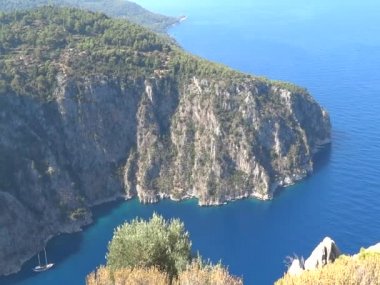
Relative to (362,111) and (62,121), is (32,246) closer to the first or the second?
(62,121)

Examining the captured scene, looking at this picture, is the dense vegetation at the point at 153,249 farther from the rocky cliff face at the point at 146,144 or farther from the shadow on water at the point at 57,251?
the rocky cliff face at the point at 146,144

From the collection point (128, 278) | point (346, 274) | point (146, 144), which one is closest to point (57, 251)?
point (146, 144)

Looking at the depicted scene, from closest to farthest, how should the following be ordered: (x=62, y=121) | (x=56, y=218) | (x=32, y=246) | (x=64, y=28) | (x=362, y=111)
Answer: (x=32, y=246) < (x=56, y=218) < (x=62, y=121) < (x=64, y=28) < (x=362, y=111)

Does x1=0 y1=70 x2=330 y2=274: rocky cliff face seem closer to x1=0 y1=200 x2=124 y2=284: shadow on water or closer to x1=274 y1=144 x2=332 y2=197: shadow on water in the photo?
x1=0 y1=200 x2=124 y2=284: shadow on water

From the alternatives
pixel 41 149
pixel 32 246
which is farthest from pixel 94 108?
pixel 32 246

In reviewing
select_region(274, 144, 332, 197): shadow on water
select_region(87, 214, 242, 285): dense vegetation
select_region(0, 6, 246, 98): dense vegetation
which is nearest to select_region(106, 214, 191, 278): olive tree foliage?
select_region(87, 214, 242, 285): dense vegetation
